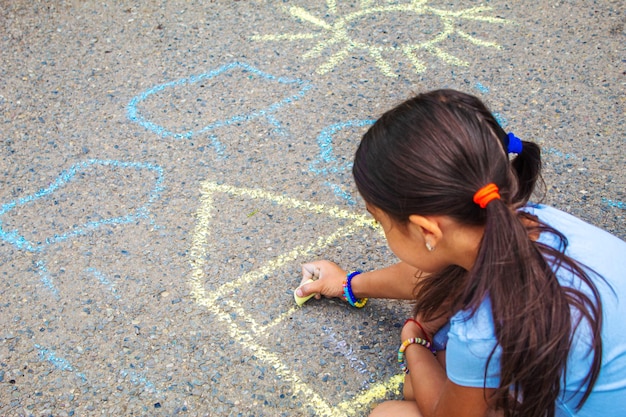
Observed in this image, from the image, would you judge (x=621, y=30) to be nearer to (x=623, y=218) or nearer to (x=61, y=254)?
(x=623, y=218)

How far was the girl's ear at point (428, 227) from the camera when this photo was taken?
1.28 meters

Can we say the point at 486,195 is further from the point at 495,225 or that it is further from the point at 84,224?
the point at 84,224

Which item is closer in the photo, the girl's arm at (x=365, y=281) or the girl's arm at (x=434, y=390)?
the girl's arm at (x=434, y=390)

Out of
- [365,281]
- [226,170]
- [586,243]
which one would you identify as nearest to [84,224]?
[226,170]

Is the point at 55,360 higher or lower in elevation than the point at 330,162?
lower

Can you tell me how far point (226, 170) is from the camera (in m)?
2.45

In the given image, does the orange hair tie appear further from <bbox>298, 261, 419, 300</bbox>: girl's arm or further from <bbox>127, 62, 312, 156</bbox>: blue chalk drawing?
<bbox>127, 62, 312, 156</bbox>: blue chalk drawing

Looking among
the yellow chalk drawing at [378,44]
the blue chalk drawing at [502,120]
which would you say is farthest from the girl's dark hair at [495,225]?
the yellow chalk drawing at [378,44]

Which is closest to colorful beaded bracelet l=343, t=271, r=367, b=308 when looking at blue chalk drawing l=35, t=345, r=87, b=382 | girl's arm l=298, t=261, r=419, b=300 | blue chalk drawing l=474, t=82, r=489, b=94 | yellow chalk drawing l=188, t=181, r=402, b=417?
girl's arm l=298, t=261, r=419, b=300

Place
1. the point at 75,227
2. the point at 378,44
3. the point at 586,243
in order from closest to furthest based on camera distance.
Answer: the point at 586,243, the point at 75,227, the point at 378,44

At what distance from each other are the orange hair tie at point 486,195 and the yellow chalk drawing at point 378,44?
1.83 meters

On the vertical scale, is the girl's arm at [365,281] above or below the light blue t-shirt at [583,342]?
below

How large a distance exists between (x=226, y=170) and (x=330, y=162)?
0.39m

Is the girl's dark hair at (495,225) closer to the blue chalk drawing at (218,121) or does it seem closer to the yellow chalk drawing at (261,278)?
the yellow chalk drawing at (261,278)
